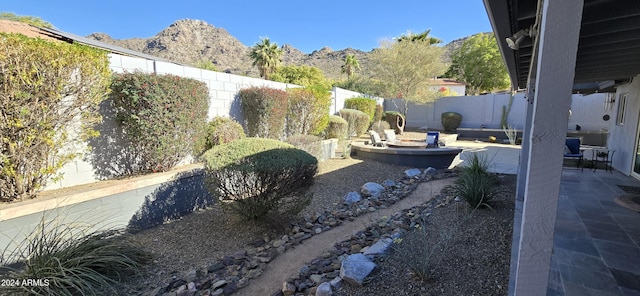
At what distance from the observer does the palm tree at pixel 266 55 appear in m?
25.2

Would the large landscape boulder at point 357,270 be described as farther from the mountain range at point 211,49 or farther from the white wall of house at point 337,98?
the mountain range at point 211,49

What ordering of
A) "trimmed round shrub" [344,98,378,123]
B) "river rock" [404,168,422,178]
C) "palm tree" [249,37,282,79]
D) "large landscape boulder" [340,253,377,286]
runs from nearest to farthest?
"large landscape boulder" [340,253,377,286] < "river rock" [404,168,422,178] < "trimmed round shrub" [344,98,378,123] < "palm tree" [249,37,282,79]

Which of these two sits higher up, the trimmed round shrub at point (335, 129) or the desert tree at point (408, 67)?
the desert tree at point (408, 67)

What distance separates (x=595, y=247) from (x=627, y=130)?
563 centimetres

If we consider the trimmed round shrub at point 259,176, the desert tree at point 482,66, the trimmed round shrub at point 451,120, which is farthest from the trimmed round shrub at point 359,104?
the desert tree at point 482,66

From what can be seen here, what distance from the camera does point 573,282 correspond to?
7.25ft

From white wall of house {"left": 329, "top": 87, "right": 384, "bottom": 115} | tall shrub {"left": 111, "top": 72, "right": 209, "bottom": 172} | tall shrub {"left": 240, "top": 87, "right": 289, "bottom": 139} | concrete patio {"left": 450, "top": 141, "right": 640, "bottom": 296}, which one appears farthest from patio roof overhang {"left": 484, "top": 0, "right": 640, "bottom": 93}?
white wall of house {"left": 329, "top": 87, "right": 384, "bottom": 115}

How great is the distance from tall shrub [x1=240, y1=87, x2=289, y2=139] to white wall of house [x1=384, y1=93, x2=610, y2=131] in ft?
40.2

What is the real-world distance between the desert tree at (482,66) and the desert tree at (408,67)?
425 inches

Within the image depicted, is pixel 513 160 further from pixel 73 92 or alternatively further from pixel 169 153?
pixel 73 92

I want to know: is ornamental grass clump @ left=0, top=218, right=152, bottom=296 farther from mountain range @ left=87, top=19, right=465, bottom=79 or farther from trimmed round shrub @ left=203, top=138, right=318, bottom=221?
mountain range @ left=87, top=19, right=465, bottom=79

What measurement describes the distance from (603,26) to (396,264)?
3.46m

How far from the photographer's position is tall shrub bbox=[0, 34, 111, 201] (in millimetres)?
3010

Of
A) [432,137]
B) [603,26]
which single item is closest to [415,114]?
[432,137]
